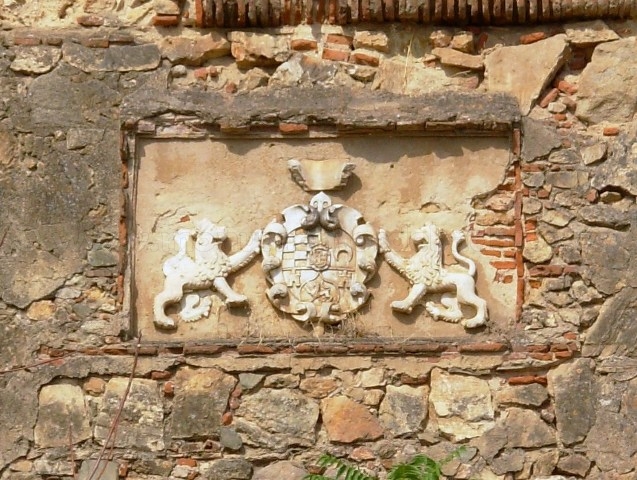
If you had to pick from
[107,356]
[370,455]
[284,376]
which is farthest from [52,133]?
[370,455]

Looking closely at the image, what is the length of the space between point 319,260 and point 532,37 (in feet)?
5.51

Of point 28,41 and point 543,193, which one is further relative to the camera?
point 28,41

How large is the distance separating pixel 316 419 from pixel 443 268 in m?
Answer: 1.04

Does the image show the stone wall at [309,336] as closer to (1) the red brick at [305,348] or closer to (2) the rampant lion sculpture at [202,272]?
(1) the red brick at [305,348]

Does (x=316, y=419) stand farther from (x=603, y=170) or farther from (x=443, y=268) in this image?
(x=603, y=170)

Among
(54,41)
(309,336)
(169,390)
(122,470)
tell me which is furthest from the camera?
(54,41)

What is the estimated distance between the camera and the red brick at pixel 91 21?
8.05 meters

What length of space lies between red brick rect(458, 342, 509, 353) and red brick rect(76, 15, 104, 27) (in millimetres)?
2594

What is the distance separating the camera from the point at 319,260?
775 cm

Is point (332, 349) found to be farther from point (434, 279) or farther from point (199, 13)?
point (199, 13)

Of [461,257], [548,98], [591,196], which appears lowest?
[461,257]

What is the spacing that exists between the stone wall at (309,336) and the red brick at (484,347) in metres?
0.01

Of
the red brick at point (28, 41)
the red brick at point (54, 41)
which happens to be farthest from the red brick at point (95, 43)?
the red brick at point (28, 41)

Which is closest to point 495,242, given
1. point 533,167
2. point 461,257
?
point 461,257
